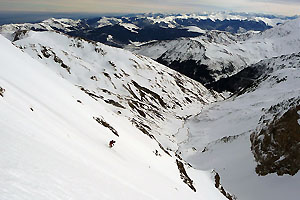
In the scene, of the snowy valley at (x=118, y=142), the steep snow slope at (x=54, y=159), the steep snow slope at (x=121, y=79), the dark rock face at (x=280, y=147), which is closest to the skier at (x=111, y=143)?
the steep snow slope at (x=54, y=159)

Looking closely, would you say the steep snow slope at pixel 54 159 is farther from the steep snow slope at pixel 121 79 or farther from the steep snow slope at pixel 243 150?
the steep snow slope at pixel 121 79

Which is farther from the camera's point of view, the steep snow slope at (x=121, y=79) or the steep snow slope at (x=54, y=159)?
the steep snow slope at (x=121, y=79)

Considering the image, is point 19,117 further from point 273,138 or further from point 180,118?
point 180,118

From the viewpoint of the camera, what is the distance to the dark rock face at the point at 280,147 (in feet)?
127

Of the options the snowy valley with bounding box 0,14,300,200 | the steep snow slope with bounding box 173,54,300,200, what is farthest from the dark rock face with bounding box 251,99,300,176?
the snowy valley with bounding box 0,14,300,200

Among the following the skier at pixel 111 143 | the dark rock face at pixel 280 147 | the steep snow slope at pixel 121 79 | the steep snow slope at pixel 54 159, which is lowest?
the steep snow slope at pixel 121 79

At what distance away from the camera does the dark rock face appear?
127ft

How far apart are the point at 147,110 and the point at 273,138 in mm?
63498

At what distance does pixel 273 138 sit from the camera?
43.9m

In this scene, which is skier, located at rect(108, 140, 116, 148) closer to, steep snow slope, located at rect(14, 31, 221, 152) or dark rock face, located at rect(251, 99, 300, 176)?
dark rock face, located at rect(251, 99, 300, 176)

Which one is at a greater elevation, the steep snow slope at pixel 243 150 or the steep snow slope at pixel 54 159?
the steep snow slope at pixel 54 159

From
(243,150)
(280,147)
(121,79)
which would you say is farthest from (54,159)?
(121,79)

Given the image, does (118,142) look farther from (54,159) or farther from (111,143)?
(54,159)

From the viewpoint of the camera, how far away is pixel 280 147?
41.8 meters
